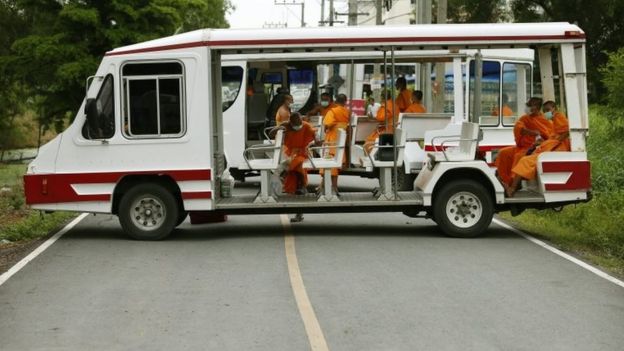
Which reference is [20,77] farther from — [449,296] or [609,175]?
[449,296]

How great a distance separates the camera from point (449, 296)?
927cm

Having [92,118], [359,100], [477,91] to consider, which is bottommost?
[92,118]

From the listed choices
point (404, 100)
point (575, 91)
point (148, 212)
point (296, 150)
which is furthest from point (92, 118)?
point (404, 100)

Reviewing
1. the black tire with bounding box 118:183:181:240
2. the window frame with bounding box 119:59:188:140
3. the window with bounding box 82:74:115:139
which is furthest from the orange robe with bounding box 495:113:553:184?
the window with bounding box 82:74:115:139

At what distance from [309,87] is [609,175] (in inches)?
259

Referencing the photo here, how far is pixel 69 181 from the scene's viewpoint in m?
13.1

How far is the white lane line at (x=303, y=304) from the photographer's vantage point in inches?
296

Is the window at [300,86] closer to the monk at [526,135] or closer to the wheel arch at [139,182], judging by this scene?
the monk at [526,135]

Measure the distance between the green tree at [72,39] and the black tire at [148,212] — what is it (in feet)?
61.5

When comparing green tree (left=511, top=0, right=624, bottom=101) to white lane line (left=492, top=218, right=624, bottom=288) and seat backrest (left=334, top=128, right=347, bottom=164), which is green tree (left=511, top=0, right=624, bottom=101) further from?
seat backrest (left=334, top=128, right=347, bottom=164)

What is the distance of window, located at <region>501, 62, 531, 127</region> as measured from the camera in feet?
61.4

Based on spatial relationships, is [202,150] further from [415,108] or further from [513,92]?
A: [513,92]

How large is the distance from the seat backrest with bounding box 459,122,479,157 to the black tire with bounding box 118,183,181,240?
4.13 meters

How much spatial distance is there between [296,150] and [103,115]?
2923 millimetres
